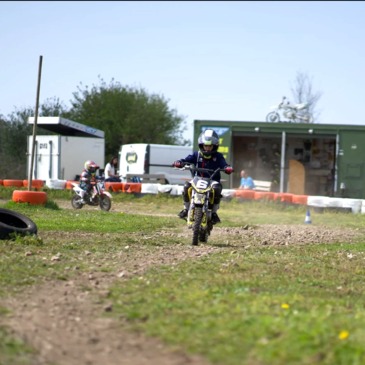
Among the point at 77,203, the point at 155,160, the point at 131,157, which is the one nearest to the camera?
the point at 77,203

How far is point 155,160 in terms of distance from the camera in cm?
4309

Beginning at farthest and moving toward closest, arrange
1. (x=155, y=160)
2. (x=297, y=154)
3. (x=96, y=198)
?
1. (x=155, y=160)
2. (x=297, y=154)
3. (x=96, y=198)

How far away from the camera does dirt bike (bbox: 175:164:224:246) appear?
15781 millimetres

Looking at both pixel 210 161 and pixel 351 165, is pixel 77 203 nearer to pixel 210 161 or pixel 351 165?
pixel 351 165

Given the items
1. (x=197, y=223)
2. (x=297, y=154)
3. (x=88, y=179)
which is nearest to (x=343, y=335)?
(x=197, y=223)

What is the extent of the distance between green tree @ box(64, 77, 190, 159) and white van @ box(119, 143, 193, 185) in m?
24.6

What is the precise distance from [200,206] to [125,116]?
5638cm

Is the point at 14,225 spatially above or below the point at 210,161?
below

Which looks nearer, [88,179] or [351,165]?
[88,179]

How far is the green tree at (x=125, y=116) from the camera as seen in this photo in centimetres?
7000

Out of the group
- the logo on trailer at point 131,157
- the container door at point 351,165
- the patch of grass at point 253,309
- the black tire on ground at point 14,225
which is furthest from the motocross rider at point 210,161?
the logo on trailer at point 131,157

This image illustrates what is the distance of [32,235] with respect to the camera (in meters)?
14.5

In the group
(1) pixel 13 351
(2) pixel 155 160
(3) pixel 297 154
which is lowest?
(1) pixel 13 351

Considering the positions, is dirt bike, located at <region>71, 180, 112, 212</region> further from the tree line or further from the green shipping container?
the tree line
